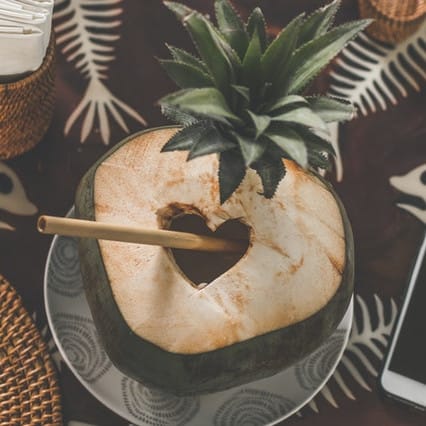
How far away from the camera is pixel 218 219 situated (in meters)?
0.57

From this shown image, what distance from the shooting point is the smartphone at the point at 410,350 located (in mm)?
719

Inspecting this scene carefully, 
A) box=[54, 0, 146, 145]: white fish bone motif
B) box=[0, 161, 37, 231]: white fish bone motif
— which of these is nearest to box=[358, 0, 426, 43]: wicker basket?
box=[54, 0, 146, 145]: white fish bone motif

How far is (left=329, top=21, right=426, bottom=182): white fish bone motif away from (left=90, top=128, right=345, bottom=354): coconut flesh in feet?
0.68

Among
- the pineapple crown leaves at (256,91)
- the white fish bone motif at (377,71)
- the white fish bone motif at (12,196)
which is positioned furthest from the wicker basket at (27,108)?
the white fish bone motif at (377,71)

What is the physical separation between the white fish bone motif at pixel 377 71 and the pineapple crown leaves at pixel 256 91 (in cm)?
23

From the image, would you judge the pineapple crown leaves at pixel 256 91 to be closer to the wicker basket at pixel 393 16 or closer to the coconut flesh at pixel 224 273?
the coconut flesh at pixel 224 273

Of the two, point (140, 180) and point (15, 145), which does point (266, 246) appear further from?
point (15, 145)

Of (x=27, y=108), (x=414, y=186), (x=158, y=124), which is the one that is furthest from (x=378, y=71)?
(x=27, y=108)

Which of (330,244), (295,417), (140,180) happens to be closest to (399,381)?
(295,417)

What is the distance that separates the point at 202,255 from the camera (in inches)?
24.6

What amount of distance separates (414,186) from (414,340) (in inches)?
5.6

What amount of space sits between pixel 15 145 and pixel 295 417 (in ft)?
1.13

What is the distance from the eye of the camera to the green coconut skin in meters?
0.57

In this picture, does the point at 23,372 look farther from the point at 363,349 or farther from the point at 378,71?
the point at 378,71
